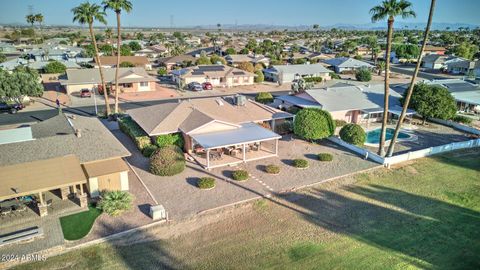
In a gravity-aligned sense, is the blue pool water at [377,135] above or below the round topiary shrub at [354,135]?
below

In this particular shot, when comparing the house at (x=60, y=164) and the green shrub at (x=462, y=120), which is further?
the green shrub at (x=462, y=120)

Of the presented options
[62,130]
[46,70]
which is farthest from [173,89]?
[62,130]

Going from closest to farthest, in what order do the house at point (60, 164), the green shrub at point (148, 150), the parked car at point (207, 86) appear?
1. the house at point (60, 164)
2. the green shrub at point (148, 150)
3. the parked car at point (207, 86)

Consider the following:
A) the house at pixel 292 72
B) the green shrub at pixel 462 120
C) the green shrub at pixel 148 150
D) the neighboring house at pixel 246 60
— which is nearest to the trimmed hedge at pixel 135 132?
the green shrub at pixel 148 150

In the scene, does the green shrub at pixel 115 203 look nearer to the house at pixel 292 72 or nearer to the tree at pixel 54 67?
the house at pixel 292 72

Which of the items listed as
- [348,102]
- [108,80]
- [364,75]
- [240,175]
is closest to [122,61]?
[108,80]

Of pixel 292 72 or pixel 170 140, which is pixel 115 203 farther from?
pixel 292 72

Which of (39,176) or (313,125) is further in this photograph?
(313,125)
